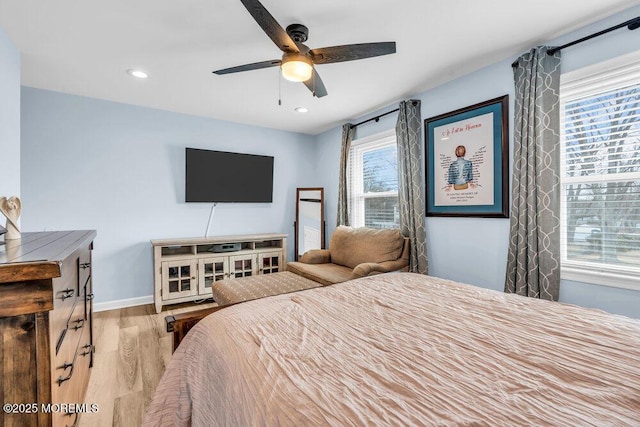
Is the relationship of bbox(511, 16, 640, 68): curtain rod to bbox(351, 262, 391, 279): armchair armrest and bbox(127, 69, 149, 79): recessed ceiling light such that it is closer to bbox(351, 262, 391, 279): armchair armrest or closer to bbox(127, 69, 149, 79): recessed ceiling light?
bbox(351, 262, 391, 279): armchair armrest

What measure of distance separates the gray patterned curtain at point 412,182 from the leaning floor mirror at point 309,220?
1.54 meters

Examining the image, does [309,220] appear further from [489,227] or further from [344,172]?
[489,227]

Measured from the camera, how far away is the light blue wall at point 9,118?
1.89 metres

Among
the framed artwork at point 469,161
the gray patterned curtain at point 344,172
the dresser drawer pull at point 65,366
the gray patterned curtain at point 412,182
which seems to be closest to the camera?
the dresser drawer pull at point 65,366

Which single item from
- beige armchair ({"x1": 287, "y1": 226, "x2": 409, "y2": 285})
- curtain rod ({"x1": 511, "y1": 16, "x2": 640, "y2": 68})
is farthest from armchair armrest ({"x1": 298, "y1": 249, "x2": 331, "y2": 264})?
curtain rod ({"x1": 511, "y1": 16, "x2": 640, "y2": 68})

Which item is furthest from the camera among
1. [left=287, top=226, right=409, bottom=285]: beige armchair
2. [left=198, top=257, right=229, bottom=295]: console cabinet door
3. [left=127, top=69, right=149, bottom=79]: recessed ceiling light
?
[left=198, top=257, right=229, bottom=295]: console cabinet door

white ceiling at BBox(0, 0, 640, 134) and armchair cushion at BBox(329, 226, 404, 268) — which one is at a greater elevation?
white ceiling at BBox(0, 0, 640, 134)

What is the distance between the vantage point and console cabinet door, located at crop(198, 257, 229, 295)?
355cm

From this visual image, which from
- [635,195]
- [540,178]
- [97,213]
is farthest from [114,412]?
[635,195]

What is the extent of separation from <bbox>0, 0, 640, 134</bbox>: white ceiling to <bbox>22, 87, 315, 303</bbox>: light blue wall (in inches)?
12.2

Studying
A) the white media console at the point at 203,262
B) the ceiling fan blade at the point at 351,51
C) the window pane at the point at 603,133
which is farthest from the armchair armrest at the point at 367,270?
the ceiling fan blade at the point at 351,51

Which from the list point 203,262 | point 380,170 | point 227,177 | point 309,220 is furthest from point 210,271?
point 380,170

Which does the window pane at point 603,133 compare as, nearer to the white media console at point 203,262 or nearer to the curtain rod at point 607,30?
the curtain rod at point 607,30

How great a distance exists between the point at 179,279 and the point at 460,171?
3300 millimetres
